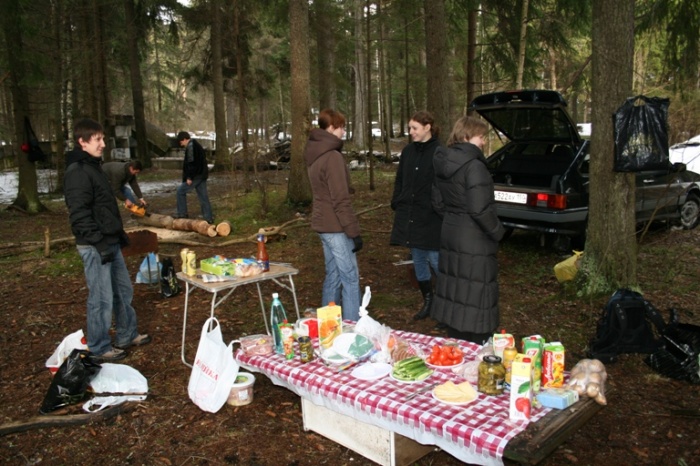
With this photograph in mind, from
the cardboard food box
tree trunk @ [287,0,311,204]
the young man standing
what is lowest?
the cardboard food box

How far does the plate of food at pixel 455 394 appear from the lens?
2873 mm

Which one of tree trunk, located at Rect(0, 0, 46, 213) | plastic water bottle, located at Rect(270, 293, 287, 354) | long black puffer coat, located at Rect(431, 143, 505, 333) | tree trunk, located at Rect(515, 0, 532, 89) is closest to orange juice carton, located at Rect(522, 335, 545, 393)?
long black puffer coat, located at Rect(431, 143, 505, 333)

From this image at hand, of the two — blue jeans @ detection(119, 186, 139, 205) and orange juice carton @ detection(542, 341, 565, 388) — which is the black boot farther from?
blue jeans @ detection(119, 186, 139, 205)

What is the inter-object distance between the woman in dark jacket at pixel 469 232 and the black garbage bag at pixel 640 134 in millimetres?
2041

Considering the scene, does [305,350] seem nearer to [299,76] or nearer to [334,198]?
[334,198]

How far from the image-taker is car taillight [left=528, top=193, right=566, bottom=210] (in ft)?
22.6

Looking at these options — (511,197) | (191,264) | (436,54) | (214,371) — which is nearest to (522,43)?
(436,54)

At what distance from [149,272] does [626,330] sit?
5.06 m

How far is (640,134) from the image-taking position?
514 cm

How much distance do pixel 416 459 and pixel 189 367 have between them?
7.04 ft

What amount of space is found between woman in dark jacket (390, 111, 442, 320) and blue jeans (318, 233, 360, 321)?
664 millimetres

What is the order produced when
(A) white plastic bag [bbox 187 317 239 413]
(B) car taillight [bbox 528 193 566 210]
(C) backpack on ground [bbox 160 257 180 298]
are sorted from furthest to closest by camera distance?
(B) car taillight [bbox 528 193 566 210], (C) backpack on ground [bbox 160 257 180 298], (A) white plastic bag [bbox 187 317 239 413]

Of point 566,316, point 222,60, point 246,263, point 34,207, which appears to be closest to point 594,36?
point 566,316

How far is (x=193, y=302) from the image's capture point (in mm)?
6219
